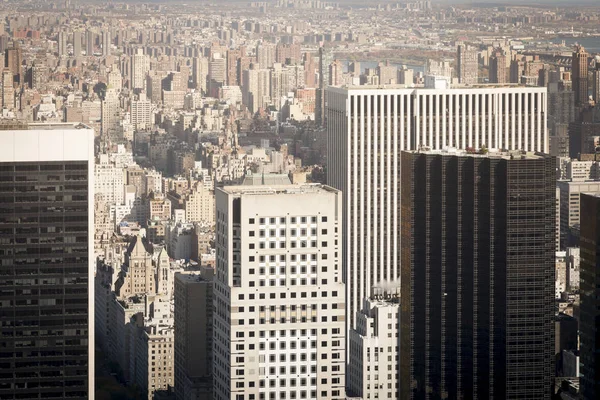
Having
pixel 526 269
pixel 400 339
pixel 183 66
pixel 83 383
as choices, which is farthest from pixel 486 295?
pixel 183 66

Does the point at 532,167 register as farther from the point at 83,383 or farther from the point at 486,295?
the point at 83,383

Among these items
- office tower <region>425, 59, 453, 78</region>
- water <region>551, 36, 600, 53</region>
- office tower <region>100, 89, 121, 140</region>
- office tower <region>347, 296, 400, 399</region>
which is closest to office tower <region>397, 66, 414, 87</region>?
office tower <region>425, 59, 453, 78</region>

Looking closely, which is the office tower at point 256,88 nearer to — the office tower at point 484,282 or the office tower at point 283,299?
the office tower at point 484,282

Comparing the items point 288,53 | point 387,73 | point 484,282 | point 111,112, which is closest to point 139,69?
point 111,112

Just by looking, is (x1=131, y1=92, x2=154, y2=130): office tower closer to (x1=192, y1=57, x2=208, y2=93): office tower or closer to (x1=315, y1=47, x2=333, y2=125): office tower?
(x1=192, y1=57, x2=208, y2=93): office tower

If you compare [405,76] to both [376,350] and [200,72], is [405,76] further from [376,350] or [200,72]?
[200,72]

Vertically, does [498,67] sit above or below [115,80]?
below
